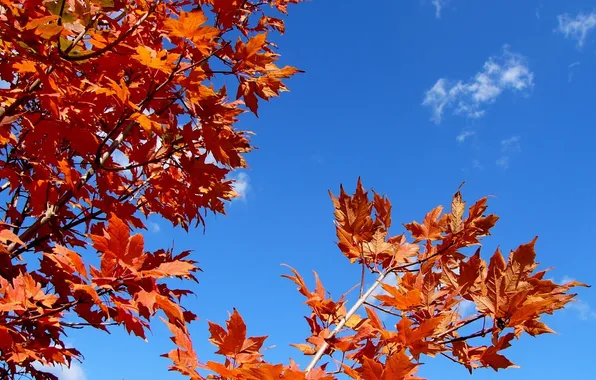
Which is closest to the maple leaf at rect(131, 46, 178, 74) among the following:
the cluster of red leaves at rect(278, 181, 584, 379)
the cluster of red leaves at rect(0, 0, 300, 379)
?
the cluster of red leaves at rect(0, 0, 300, 379)

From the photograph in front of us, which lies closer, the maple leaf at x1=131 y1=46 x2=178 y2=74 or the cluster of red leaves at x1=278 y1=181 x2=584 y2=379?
the cluster of red leaves at x1=278 y1=181 x2=584 y2=379

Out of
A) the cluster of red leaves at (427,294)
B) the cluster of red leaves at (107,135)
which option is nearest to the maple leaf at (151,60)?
the cluster of red leaves at (107,135)

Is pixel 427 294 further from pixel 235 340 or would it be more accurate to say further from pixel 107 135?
pixel 107 135

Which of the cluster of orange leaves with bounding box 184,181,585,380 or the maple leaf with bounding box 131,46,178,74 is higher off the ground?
the maple leaf with bounding box 131,46,178,74

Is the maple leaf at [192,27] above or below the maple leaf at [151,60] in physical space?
above

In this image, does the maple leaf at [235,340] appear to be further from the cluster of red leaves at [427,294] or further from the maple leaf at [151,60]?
the maple leaf at [151,60]

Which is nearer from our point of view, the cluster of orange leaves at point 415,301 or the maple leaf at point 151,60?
the cluster of orange leaves at point 415,301

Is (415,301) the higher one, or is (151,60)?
(151,60)

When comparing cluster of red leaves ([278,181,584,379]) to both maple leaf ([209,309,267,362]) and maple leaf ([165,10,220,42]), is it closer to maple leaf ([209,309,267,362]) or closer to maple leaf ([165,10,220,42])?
maple leaf ([209,309,267,362])

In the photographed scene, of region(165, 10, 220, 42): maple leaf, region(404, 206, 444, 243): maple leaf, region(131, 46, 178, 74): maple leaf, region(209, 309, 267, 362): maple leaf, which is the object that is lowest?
region(209, 309, 267, 362): maple leaf

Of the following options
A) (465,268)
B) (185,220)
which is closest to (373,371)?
(465,268)

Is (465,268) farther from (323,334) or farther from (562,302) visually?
(323,334)

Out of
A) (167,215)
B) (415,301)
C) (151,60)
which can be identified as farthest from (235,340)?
(167,215)

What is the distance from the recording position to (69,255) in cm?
158
